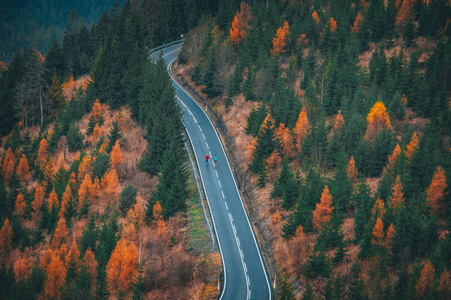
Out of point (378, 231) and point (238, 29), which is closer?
point (378, 231)

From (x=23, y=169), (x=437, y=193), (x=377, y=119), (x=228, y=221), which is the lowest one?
(x=228, y=221)

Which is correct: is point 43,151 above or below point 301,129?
below

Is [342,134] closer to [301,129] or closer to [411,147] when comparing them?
[301,129]

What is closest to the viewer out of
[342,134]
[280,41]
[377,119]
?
[377,119]

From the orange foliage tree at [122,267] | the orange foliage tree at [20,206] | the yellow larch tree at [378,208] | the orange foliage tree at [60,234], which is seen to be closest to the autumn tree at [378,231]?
the yellow larch tree at [378,208]

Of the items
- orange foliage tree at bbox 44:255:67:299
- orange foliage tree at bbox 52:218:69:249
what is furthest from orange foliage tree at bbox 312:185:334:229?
orange foliage tree at bbox 52:218:69:249

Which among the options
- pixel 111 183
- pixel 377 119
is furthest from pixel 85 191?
pixel 377 119

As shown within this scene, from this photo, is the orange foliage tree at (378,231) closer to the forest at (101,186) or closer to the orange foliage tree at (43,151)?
the forest at (101,186)

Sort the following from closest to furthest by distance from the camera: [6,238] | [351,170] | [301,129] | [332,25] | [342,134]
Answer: [351,170] < [342,134] < [301,129] < [6,238] < [332,25]
